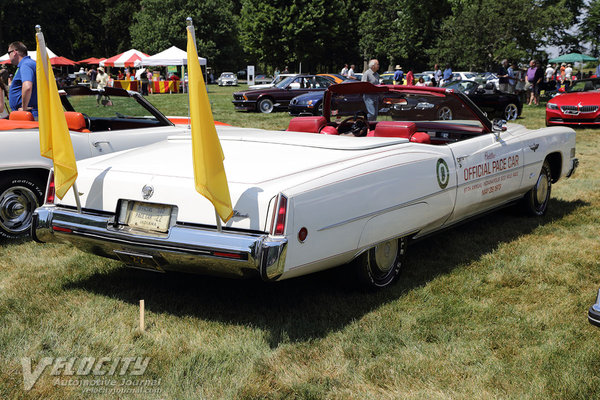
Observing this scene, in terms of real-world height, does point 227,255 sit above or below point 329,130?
below

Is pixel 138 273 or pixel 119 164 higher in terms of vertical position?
pixel 119 164

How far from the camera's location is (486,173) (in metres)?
5.28

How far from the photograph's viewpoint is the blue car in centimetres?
1795

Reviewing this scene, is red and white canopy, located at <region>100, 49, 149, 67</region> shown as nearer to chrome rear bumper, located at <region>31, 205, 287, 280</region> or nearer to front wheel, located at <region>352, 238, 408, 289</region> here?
chrome rear bumper, located at <region>31, 205, 287, 280</region>

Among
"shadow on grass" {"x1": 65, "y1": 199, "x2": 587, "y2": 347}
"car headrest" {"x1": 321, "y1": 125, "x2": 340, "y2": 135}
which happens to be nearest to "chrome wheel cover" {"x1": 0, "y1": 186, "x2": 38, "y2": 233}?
"shadow on grass" {"x1": 65, "y1": 199, "x2": 587, "y2": 347}

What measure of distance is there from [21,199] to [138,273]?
171 centimetres

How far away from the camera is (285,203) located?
3.48m

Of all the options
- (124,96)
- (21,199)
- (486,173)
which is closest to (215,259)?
(486,173)

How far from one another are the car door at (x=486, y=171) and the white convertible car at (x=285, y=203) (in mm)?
16

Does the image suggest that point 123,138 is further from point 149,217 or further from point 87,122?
point 149,217

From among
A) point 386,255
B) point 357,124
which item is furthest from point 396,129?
point 386,255

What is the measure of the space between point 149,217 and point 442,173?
215cm

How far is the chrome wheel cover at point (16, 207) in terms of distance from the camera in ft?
18.7

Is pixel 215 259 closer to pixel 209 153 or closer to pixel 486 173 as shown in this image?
pixel 209 153
